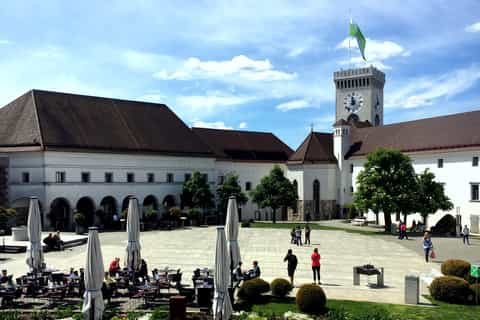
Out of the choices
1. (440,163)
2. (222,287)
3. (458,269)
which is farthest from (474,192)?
(222,287)

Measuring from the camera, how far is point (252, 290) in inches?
728

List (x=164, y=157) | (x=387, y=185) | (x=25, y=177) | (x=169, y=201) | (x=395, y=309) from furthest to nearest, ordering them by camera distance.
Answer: (x=169, y=201) → (x=164, y=157) → (x=25, y=177) → (x=387, y=185) → (x=395, y=309)

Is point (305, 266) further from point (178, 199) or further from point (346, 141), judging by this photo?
point (346, 141)

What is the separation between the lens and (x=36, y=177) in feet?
153

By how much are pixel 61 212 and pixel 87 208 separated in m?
2.65

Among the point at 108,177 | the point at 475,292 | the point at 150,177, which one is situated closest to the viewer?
the point at 475,292

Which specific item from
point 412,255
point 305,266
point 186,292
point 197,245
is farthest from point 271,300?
point 197,245

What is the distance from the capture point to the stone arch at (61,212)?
46769 mm

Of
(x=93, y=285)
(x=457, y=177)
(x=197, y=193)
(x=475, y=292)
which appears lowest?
(x=475, y=292)

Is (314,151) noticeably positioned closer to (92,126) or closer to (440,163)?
(440,163)

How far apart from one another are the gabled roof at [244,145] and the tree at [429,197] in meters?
26.8

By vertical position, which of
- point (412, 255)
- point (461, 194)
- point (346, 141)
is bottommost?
point (412, 255)

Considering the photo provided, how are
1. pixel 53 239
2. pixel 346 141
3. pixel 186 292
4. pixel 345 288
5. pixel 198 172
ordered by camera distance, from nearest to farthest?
pixel 186 292 → pixel 345 288 → pixel 53 239 → pixel 198 172 → pixel 346 141

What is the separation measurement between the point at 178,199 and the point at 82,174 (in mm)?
12436
